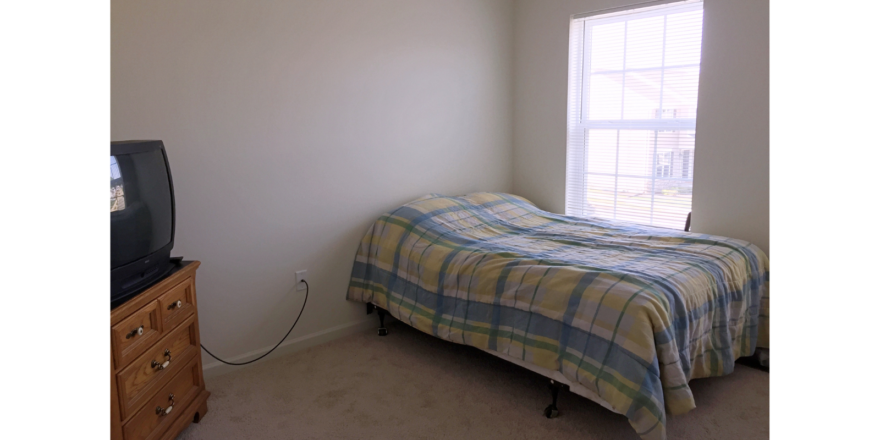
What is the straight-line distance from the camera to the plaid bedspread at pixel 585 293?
1824 millimetres

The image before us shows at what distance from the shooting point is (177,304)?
1.98m

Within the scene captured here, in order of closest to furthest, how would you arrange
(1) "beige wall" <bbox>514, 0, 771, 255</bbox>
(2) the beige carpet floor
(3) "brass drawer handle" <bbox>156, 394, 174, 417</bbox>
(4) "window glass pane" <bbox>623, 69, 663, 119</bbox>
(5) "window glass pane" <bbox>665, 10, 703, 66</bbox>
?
(3) "brass drawer handle" <bbox>156, 394, 174, 417</bbox> → (2) the beige carpet floor → (1) "beige wall" <bbox>514, 0, 771, 255</bbox> → (5) "window glass pane" <bbox>665, 10, 703, 66</bbox> → (4) "window glass pane" <bbox>623, 69, 663, 119</bbox>

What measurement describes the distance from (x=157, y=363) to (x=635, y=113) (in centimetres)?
292

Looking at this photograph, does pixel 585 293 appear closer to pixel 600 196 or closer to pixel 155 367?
pixel 155 367

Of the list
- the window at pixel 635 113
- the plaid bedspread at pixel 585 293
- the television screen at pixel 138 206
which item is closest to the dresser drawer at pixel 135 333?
the television screen at pixel 138 206

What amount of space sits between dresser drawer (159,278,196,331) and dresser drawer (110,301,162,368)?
0.04m

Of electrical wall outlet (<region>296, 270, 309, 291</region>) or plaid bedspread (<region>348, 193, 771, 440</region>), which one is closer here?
plaid bedspread (<region>348, 193, 771, 440</region>)

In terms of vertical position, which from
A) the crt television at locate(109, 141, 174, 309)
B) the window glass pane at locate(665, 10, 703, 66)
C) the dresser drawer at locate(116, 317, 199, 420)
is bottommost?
the dresser drawer at locate(116, 317, 199, 420)

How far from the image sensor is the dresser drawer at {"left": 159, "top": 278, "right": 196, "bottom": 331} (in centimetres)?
187

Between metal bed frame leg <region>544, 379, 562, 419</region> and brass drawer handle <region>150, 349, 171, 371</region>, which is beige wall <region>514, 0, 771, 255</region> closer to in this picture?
metal bed frame leg <region>544, 379, 562, 419</region>

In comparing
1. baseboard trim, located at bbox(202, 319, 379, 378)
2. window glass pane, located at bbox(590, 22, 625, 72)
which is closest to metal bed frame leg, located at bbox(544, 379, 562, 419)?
baseboard trim, located at bbox(202, 319, 379, 378)

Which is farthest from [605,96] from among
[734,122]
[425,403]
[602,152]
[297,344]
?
[297,344]

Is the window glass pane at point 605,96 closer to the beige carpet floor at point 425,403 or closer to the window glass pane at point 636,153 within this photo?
the window glass pane at point 636,153
